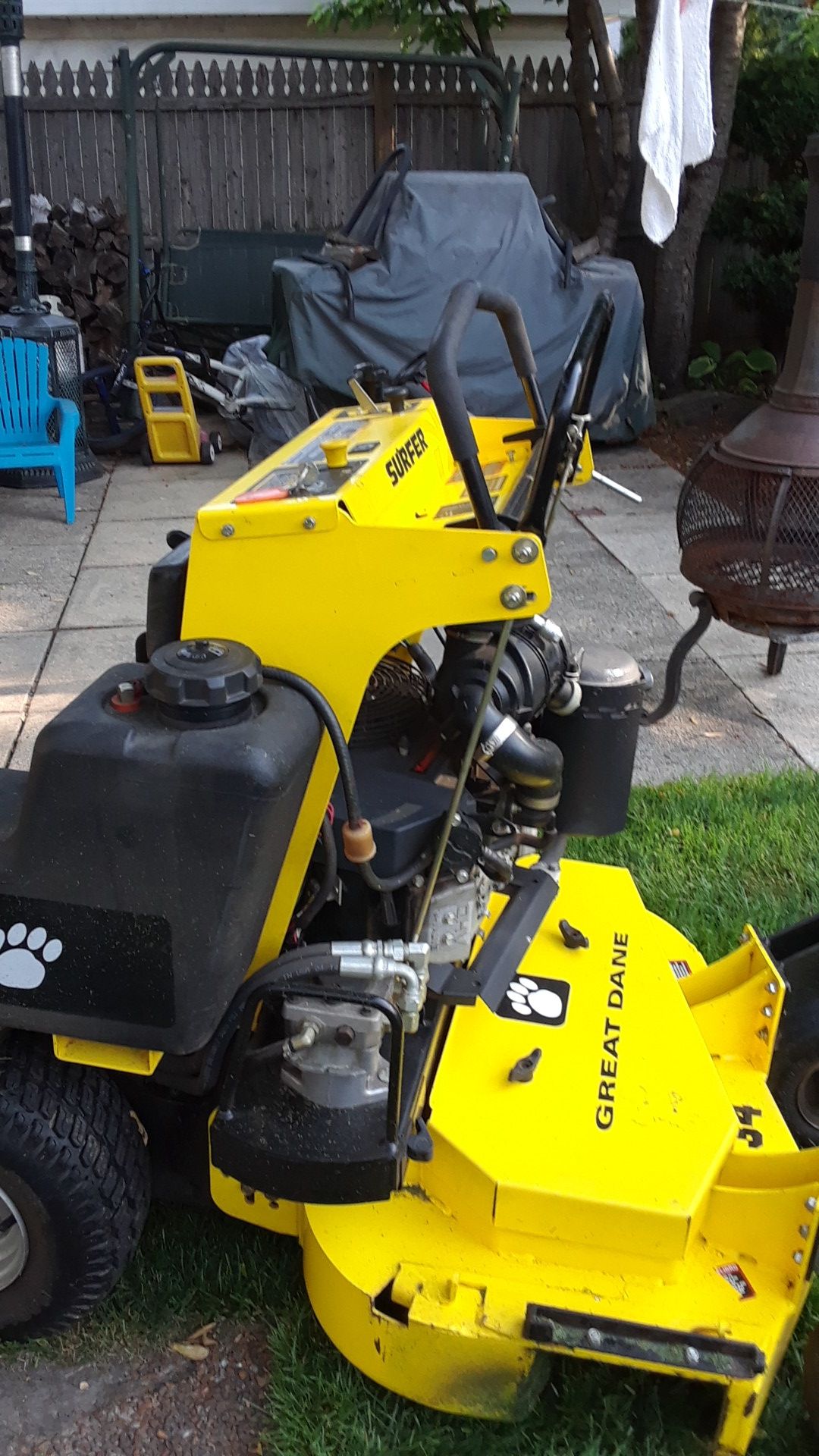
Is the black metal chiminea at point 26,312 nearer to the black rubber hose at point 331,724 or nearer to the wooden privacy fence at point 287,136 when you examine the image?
the wooden privacy fence at point 287,136

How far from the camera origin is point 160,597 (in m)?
1.93

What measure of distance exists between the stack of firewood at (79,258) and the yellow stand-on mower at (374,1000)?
823 cm

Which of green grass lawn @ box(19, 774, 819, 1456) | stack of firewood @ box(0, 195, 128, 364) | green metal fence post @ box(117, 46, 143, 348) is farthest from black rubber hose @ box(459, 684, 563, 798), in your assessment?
stack of firewood @ box(0, 195, 128, 364)

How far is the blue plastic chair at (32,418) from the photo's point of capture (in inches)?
Result: 256

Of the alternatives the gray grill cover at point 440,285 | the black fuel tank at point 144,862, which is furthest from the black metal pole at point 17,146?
the black fuel tank at point 144,862

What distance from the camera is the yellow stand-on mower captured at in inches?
66.4

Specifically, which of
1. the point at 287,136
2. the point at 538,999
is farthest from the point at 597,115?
the point at 538,999

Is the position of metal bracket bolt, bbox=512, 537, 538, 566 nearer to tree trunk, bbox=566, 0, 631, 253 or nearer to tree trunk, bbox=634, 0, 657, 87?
tree trunk, bbox=634, 0, 657, 87

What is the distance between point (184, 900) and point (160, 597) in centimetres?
51

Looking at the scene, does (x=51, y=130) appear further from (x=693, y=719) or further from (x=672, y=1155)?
(x=672, y=1155)

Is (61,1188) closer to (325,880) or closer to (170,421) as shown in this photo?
(325,880)

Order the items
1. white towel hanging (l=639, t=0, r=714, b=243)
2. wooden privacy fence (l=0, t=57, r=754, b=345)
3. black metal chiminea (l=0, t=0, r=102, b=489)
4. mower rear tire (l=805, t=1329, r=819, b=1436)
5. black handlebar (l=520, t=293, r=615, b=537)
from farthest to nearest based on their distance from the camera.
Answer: wooden privacy fence (l=0, t=57, r=754, b=345) → black metal chiminea (l=0, t=0, r=102, b=489) → white towel hanging (l=639, t=0, r=714, b=243) → black handlebar (l=520, t=293, r=615, b=537) → mower rear tire (l=805, t=1329, r=819, b=1436)

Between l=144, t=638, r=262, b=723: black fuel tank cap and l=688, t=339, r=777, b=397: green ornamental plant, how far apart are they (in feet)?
27.0

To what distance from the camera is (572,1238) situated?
1.90 metres
